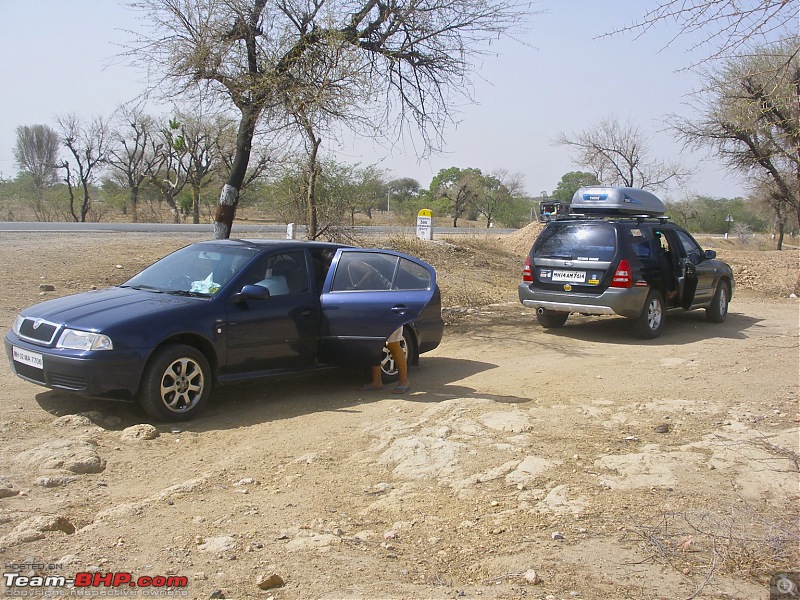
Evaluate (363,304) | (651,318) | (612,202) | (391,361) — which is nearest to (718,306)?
(651,318)

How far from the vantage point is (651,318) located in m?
10.8

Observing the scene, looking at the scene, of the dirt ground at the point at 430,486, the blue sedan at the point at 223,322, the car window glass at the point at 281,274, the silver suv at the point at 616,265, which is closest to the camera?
the dirt ground at the point at 430,486

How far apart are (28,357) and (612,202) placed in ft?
28.5

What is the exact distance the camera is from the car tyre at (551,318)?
1162 cm

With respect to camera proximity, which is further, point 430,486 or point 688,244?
point 688,244

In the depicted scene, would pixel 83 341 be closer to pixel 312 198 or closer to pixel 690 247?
pixel 312 198

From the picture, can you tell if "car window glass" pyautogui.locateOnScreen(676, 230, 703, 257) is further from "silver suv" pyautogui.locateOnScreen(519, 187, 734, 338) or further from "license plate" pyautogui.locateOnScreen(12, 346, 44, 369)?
"license plate" pyautogui.locateOnScreen(12, 346, 44, 369)

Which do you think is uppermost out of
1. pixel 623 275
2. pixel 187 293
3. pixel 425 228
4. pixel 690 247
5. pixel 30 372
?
pixel 425 228

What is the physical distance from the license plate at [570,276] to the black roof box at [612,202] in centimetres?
156

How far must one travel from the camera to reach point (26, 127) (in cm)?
5522

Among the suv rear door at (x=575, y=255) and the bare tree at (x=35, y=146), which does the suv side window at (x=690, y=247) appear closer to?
the suv rear door at (x=575, y=255)

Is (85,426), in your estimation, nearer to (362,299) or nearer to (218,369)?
(218,369)

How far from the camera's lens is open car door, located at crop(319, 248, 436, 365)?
23.9 ft

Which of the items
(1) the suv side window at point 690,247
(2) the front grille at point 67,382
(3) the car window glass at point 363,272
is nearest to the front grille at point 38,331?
(2) the front grille at point 67,382
